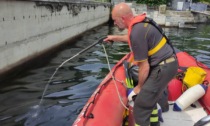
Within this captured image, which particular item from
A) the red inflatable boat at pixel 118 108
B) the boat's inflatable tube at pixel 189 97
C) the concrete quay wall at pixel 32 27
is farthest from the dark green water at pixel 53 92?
the boat's inflatable tube at pixel 189 97

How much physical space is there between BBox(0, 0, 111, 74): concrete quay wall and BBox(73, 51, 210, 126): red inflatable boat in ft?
12.7

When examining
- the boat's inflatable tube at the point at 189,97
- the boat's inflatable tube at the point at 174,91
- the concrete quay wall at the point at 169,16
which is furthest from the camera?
the concrete quay wall at the point at 169,16

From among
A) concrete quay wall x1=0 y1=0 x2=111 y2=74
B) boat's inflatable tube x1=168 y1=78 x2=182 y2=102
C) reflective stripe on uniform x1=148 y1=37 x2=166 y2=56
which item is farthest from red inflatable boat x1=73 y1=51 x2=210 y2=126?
concrete quay wall x1=0 y1=0 x2=111 y2=74

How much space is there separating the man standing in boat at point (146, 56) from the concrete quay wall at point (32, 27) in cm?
561

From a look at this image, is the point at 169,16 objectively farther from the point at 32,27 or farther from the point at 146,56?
the point at 146,56

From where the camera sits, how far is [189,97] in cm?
575

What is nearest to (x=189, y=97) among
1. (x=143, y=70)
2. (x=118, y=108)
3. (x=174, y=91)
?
(x=174, y=91)

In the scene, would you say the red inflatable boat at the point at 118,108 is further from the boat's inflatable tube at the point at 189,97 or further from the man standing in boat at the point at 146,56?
the man standing in boat at the point at 146,56

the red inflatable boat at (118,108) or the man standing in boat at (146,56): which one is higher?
the man standing in boat at (146,56)

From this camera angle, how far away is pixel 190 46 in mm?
19250

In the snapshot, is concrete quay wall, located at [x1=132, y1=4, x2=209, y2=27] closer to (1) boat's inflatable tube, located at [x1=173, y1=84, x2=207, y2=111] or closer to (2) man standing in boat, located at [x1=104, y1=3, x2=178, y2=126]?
(1) boat's inflatable tube, located at [x1=173, y1=84, x2=207, y2=111]

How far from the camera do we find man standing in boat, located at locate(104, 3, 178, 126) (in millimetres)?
3689

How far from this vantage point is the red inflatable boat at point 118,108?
4324 millimetres

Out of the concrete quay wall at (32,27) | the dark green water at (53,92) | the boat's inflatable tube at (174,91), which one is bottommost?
the dark green water at (53,92)
